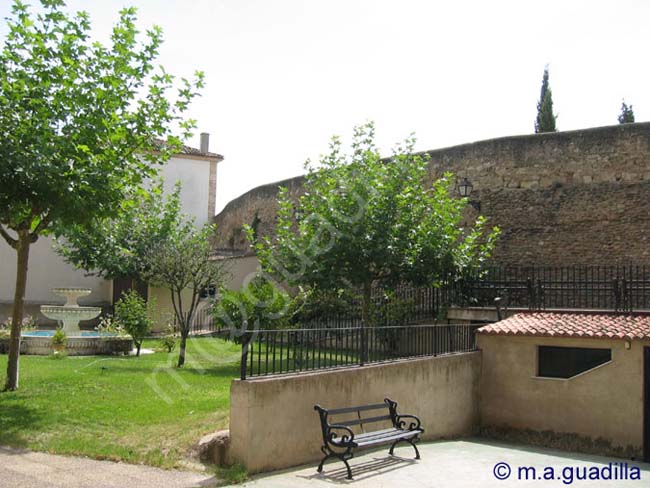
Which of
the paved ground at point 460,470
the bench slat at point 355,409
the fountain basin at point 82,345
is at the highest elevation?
the fountain basin at point 82,345

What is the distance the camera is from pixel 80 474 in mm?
6430

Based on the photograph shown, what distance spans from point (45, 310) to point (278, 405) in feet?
37.9

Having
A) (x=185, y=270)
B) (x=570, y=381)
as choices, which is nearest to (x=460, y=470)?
(x=570, y=381)

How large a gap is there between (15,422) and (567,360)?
902 cm

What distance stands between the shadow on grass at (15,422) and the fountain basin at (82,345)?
19.9ft

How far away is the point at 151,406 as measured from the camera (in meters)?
9.16

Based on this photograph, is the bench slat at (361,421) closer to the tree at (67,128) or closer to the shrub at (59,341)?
the tree at (67,128)

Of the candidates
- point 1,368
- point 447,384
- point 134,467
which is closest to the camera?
point 134,467

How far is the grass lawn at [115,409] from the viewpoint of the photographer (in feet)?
24.2

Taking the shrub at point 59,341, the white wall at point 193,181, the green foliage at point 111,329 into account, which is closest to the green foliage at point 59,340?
the shrub at point 59,341

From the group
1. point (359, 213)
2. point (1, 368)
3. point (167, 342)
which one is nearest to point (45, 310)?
point (167, 342)

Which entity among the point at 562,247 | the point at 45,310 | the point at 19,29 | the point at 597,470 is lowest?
the point at 597,470

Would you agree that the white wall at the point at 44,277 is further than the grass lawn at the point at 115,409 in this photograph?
Yes

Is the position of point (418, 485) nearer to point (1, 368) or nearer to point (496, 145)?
point (1, 368)
